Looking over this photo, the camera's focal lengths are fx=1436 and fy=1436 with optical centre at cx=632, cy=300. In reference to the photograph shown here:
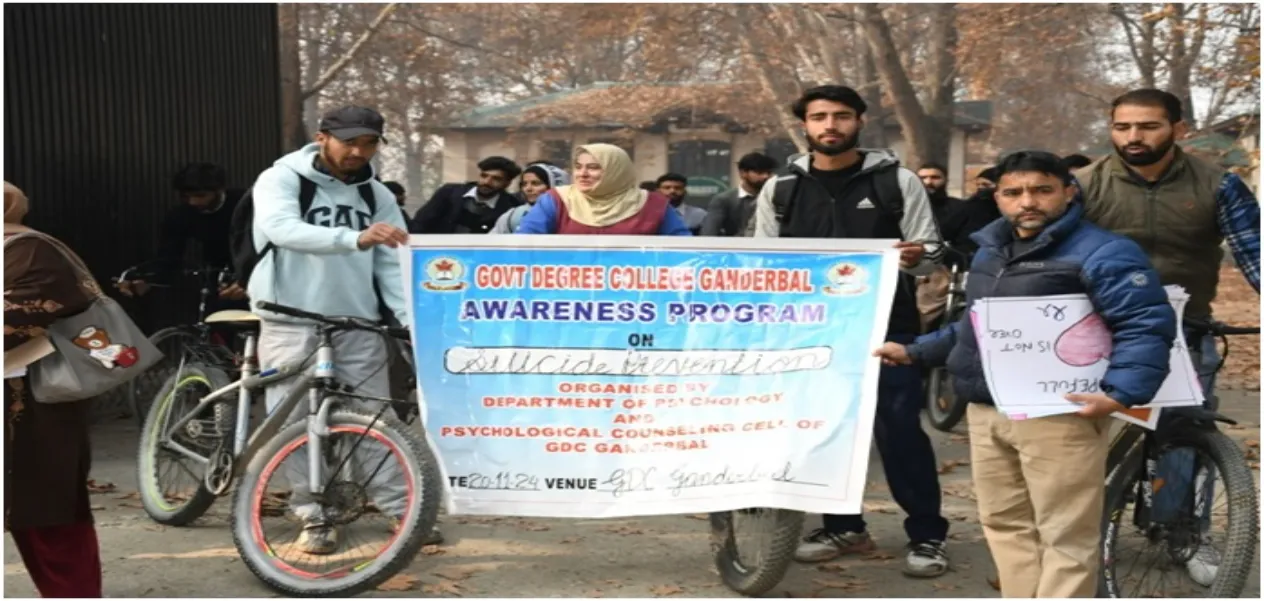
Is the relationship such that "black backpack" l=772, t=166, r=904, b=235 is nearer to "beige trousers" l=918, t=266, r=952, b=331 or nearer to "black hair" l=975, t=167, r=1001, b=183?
"beige trousers" l=918, t=266, r=952, b=331

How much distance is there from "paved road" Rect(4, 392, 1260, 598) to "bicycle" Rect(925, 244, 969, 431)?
2542mm

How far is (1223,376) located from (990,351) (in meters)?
10.3

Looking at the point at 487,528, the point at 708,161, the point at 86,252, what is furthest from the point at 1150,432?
the point at 708,161

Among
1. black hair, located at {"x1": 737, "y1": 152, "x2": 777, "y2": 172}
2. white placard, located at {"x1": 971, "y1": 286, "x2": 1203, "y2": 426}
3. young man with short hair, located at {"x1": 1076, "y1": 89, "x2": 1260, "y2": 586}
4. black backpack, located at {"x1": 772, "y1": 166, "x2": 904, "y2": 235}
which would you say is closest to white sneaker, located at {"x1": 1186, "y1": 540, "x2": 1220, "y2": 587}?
young man with short hair, located at {"x1": 1076, "y1": 89, "x2": 1260, "y2": 586}

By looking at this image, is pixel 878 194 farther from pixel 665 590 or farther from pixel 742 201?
pixel 742 201

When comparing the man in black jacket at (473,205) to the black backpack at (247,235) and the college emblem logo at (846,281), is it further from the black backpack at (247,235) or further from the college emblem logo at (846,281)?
the college emblem logo at (846,281)

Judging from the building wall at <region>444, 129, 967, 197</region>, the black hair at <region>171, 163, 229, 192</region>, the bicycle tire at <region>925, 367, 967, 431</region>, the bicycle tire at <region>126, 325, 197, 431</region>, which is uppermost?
the building wall at <region>444, 129, 967, 197</region>

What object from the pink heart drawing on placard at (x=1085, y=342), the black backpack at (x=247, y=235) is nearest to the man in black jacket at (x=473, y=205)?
the black backpack at (x=247, y=235)

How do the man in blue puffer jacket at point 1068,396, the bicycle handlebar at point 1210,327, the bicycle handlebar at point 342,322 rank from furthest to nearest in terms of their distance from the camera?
the bicycle handlebar at point 342,322
the bicycle handlebar at point 1210,327
the man in blue puffer jacket at point 1068,396

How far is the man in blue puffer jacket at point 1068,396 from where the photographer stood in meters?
4.23

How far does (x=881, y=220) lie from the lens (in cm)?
560

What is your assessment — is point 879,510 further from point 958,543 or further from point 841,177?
point 841,177

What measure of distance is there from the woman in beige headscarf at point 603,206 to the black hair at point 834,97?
68 cm

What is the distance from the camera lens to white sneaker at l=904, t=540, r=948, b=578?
566cm
